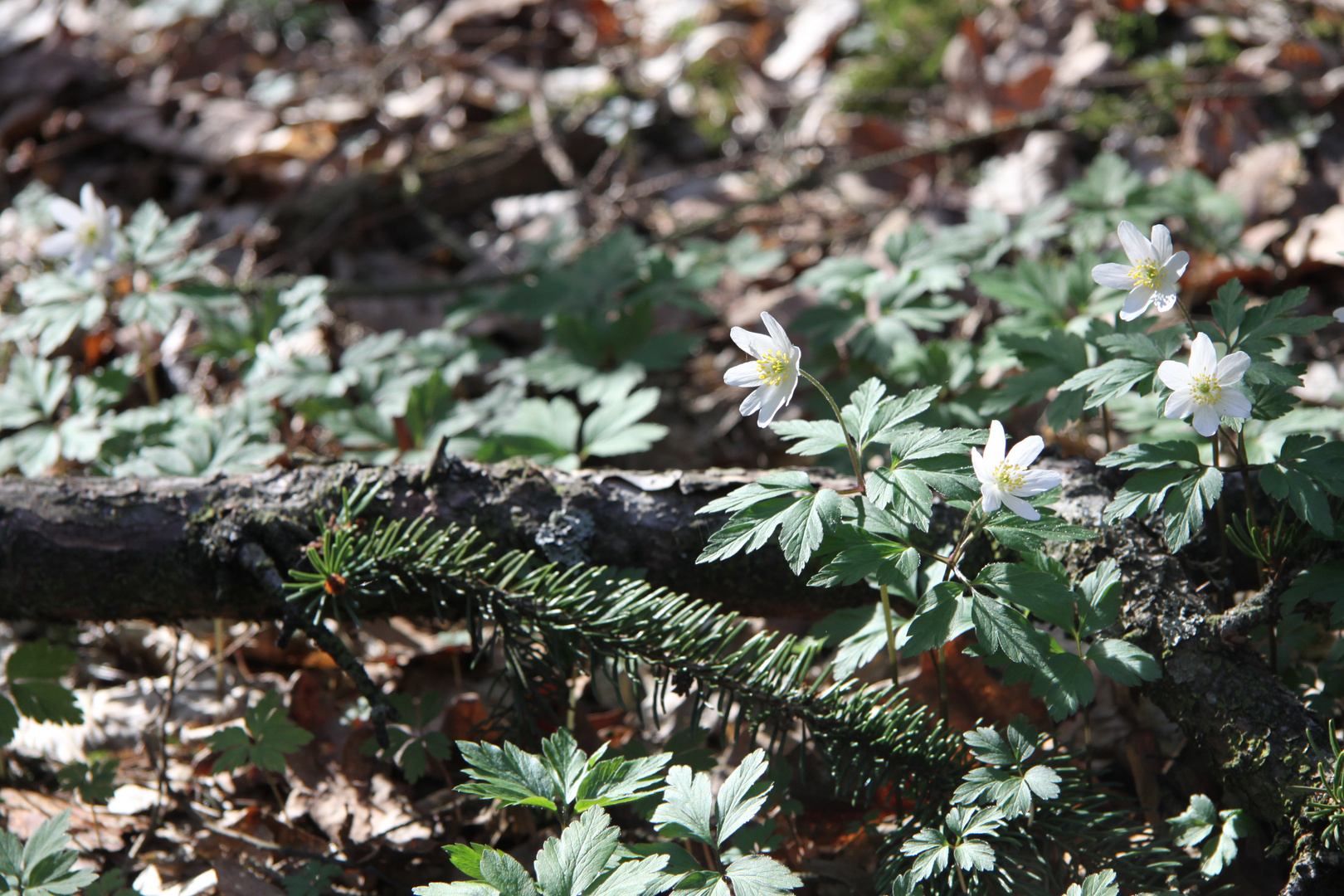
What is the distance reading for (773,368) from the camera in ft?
5.30

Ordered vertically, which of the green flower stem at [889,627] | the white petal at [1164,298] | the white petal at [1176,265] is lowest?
the green flower stem at [889,627]

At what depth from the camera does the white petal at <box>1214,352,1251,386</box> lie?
144 centimetres

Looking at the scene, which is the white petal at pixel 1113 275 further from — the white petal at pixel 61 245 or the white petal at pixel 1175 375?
the white petal at pixel 61 245

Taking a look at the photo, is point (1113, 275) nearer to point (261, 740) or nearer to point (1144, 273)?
point (1144, 273)

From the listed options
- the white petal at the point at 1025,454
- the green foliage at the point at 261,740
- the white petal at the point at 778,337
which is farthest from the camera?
the green foliage at the point at 261,740

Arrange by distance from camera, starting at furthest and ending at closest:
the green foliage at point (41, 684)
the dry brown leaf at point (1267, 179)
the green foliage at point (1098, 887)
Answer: the dry brown leaf at point (1267, 179)
the green foliage at point (41, 684)
the green foliage at point (1098, 887)

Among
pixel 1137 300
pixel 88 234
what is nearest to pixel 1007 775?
pixel 1137 300

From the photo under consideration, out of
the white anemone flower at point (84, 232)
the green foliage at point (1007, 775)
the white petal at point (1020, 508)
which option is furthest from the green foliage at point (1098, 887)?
the white anemone flower at point (84, 232)

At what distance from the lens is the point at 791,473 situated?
1578mm

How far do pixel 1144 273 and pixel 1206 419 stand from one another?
0.33 meters

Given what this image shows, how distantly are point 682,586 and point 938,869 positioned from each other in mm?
815

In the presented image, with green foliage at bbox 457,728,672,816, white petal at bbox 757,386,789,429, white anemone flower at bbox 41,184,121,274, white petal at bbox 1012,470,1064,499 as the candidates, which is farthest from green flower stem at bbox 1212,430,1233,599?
white anemone flower at bbox 41,184,121,274

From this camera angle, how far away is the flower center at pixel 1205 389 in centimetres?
147

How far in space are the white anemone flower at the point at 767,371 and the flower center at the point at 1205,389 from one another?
26.2 inches
